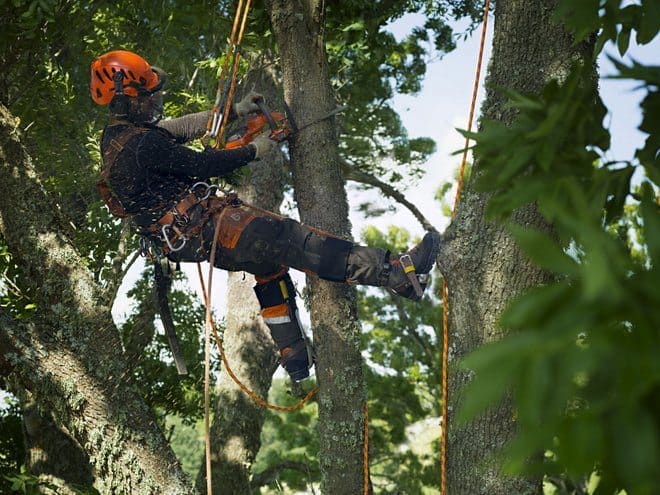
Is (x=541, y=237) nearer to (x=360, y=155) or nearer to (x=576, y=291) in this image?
(x=576, y=291)

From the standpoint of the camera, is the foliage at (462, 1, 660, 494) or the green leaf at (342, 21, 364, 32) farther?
the green leaf at (342, 21, 364, 32)

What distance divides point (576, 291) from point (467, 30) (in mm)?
6472

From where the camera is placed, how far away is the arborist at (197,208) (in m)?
3.55

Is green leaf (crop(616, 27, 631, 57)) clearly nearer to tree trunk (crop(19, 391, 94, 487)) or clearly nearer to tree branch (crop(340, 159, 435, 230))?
tree trunk (crop(19, 391, 94, 487))

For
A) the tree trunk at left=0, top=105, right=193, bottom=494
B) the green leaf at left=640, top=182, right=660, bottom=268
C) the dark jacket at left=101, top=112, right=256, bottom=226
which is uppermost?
the dark jacket at left=101, top=112, right=256, bottom=226

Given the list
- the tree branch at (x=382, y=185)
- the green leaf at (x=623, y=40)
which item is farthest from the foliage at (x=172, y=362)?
the green leaf at (x=623, y=40)

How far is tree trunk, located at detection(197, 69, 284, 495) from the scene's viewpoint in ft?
17.9

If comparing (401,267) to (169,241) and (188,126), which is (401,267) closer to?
(169,241)

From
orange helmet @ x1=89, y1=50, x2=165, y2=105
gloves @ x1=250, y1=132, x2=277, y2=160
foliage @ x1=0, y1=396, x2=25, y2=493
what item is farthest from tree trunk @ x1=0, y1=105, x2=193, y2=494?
foliage @ x1=0, y1=396, x2=25, y2=493

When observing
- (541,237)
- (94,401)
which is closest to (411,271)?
(94,401)

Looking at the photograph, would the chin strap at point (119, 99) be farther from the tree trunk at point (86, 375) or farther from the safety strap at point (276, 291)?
the safety strap at point (276, 291)

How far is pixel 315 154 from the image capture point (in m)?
3.35

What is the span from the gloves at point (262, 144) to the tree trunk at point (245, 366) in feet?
5.82

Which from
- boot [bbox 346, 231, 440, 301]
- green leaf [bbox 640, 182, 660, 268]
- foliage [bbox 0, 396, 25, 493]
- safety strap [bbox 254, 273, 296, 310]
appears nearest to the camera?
green leaf [bbox 640, 182, 660, 268]
